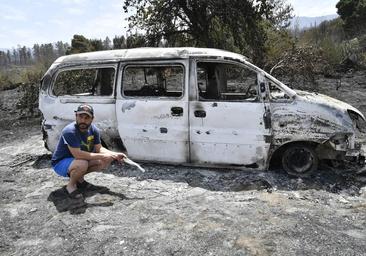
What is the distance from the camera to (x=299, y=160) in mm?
5762

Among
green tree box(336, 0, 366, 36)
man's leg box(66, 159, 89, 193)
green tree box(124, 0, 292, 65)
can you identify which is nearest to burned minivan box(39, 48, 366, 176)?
man's leg box(66, 159, 89, 193)

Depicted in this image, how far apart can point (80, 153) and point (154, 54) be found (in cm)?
197

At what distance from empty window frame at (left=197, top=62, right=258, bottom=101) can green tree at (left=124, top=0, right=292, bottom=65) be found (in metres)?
5.23

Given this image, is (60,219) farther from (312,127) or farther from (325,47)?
(325,47)

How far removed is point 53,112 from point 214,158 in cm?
286

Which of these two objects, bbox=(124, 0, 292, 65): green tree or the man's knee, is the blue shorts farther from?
bbox=(124, 0, 292, 65): green tree

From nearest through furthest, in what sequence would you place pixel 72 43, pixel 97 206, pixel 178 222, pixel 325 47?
pixel 178 222, pixel 97 206, pixel 325 47, pixel 72 43

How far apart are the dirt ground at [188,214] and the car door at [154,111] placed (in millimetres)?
345

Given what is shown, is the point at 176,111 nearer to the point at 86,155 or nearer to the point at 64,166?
the point at 86,155

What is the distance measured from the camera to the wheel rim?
18.8 feet

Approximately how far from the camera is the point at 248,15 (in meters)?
11.4

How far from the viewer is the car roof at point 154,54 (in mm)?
5961

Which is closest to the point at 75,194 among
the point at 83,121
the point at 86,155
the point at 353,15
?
the point at 86,155

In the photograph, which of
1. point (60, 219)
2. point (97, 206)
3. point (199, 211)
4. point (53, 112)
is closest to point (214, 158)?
point (199, 211)
